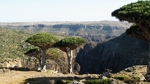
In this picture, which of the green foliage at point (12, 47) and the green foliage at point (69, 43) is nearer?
the green foliage at point (69, 43)

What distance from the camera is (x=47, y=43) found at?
148 feet

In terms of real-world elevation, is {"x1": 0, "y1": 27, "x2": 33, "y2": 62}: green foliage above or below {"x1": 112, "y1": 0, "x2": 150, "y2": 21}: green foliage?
below

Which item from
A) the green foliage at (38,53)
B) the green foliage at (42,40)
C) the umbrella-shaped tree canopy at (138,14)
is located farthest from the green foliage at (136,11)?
the green foliage at (38,53)

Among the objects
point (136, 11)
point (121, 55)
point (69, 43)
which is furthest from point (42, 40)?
point (121, 55)

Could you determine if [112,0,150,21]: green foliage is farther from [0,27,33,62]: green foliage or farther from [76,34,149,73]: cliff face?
[76,34,149,73]: cliff face

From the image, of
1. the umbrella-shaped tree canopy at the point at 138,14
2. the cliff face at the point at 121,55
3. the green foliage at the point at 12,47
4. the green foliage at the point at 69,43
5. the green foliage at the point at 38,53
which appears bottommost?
the cliff face at the point at 121,55

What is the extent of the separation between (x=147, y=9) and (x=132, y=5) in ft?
6.60

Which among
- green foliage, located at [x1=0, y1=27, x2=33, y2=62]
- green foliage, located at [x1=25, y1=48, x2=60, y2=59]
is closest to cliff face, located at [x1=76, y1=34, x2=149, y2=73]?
green foliage, located at [x1=0, y1=27, x2=33, y2=62]

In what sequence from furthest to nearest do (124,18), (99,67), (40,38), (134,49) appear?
(99,67), (134,49), (40,38), (124,18)

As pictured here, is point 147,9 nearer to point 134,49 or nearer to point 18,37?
point 18,37

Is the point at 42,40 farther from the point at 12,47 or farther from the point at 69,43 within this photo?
the point at 12,47

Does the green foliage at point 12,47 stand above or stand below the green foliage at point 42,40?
below

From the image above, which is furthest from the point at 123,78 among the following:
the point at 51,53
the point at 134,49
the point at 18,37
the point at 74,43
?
the point at 134,49

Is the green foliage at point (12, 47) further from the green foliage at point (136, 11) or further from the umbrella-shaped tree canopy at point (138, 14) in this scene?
the green foliage at point (136, 11)
